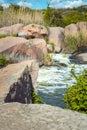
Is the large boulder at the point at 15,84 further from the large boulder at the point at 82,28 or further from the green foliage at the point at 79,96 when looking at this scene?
the large boulder at the point at 82,28

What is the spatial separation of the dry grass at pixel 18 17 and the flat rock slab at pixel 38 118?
1020 inches

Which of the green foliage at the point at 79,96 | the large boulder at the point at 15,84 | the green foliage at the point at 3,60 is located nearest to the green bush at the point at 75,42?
the green foliage at the point at 3,60

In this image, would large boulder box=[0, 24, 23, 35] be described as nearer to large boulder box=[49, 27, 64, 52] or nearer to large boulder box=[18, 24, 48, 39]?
large boulder box=[18, 24, 48, 39]

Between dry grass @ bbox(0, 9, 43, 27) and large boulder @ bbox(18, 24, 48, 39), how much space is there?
3.72 m

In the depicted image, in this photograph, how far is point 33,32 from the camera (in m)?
26.3

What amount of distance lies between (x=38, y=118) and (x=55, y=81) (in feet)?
36.8

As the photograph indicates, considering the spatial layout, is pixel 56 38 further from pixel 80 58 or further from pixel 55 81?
pixel 55 81

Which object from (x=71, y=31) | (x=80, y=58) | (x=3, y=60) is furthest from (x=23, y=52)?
(x=71, y=31)

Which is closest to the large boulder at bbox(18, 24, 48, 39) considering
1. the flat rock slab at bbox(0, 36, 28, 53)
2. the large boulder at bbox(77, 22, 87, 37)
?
the large boulder at bbox(77, 22, 87, 37)

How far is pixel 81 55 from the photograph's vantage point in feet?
72.7

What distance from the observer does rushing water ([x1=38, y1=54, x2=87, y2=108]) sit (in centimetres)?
1195

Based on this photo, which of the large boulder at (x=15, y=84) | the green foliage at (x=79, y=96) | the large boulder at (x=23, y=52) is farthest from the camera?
the large boulder at (x=23, y=52)

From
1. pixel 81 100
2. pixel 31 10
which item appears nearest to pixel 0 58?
pixel 81 100

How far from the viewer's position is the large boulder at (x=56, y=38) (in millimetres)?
25439
